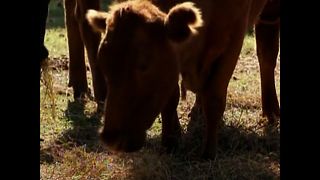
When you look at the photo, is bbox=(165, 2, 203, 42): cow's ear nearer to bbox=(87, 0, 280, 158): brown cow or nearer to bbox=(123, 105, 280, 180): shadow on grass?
bbox=(87, 0, 280, 158): brown cow

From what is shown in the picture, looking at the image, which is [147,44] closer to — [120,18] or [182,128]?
[120,18]

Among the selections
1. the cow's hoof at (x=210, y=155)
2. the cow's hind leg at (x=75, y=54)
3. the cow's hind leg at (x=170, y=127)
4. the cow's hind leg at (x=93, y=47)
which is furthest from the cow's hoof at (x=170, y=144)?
the cow's hind leg at (x=75, y=54)

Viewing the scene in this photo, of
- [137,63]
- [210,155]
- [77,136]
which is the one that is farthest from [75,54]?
[137,63]

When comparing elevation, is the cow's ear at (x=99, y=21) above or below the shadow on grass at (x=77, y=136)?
above

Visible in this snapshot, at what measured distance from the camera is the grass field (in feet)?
14.5

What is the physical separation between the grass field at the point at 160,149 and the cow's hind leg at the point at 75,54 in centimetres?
15

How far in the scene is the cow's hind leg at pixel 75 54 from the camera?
21.9ft

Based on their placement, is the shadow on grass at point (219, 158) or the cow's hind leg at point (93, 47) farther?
the cow's hind leg at point (93, 47)

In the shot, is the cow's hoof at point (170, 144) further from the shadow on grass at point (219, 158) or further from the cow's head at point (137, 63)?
the cow's head at point (137, 63)

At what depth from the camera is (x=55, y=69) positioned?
25.6ft

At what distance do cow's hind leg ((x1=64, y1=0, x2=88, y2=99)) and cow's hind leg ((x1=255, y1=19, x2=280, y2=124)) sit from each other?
175 centimetres
